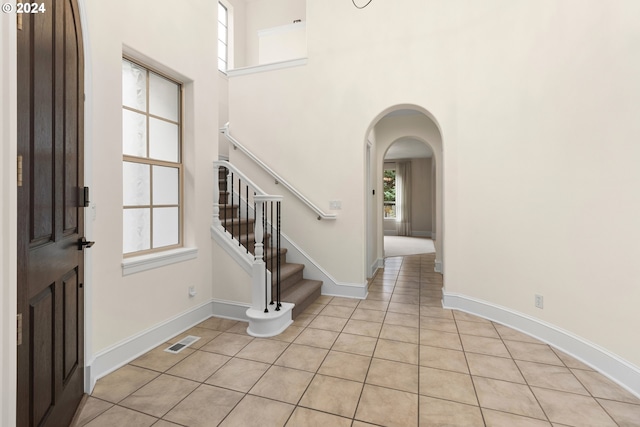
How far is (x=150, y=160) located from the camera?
8.61ft

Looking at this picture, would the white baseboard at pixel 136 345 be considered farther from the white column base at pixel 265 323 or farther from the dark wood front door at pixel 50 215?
the white column base at pixel 265 323

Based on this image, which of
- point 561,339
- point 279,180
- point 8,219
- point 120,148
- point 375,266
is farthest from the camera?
point 375,266

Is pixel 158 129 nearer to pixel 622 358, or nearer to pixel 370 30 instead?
pixel 370 30

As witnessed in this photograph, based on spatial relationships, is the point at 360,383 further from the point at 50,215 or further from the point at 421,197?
the point at 421,197

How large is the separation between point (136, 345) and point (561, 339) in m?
3.41

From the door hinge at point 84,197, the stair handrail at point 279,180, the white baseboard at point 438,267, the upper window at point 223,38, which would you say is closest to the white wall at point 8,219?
the door hinge at point 84,197

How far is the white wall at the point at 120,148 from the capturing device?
2031 mm

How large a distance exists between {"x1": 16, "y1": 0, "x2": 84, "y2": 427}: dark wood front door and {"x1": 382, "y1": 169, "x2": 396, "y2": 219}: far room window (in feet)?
36.6

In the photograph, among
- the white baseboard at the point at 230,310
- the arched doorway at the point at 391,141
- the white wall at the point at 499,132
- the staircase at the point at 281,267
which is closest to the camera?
the white wall at the point at 499,132

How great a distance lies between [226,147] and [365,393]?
4404 mm

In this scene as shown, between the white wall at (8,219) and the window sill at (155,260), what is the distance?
1.36 metres

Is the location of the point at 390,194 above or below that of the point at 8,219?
above

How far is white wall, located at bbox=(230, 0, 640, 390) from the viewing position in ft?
6.91

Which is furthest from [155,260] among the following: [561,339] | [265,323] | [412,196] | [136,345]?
[412,196]
